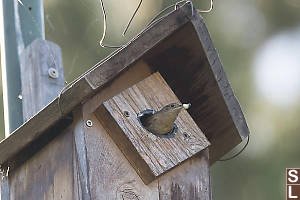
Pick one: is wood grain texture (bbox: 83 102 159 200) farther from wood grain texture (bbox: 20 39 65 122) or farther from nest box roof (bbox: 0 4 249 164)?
wood grain texture (bbox: 20 39 65 122)

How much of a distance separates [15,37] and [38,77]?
198 mm

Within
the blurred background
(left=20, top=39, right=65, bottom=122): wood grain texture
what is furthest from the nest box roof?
the blurred background

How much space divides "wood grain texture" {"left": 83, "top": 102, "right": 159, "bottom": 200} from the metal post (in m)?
0.52

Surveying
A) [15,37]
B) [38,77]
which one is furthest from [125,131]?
[15,37]

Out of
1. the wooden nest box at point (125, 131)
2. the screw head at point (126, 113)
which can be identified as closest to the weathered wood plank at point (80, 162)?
the wooden nest box at point (125, 131)

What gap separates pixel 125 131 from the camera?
2.51 metres

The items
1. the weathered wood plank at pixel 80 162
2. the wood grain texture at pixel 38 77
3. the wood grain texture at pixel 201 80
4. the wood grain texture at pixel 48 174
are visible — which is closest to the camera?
the weathered wood plank at pixel 80 162

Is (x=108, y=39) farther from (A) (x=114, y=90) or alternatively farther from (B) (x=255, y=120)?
(A) (x=114, y=90)

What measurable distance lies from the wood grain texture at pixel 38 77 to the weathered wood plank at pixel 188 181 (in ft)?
1.89

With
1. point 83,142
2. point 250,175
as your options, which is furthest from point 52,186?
point 250,175

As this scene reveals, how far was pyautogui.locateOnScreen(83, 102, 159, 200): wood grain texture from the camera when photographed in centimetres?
244

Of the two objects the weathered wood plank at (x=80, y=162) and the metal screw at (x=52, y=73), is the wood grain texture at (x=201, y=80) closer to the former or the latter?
the weathered wood plank at (x=80, y=162)

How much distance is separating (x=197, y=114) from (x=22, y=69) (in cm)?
68

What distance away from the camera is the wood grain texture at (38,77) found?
2891 mm
